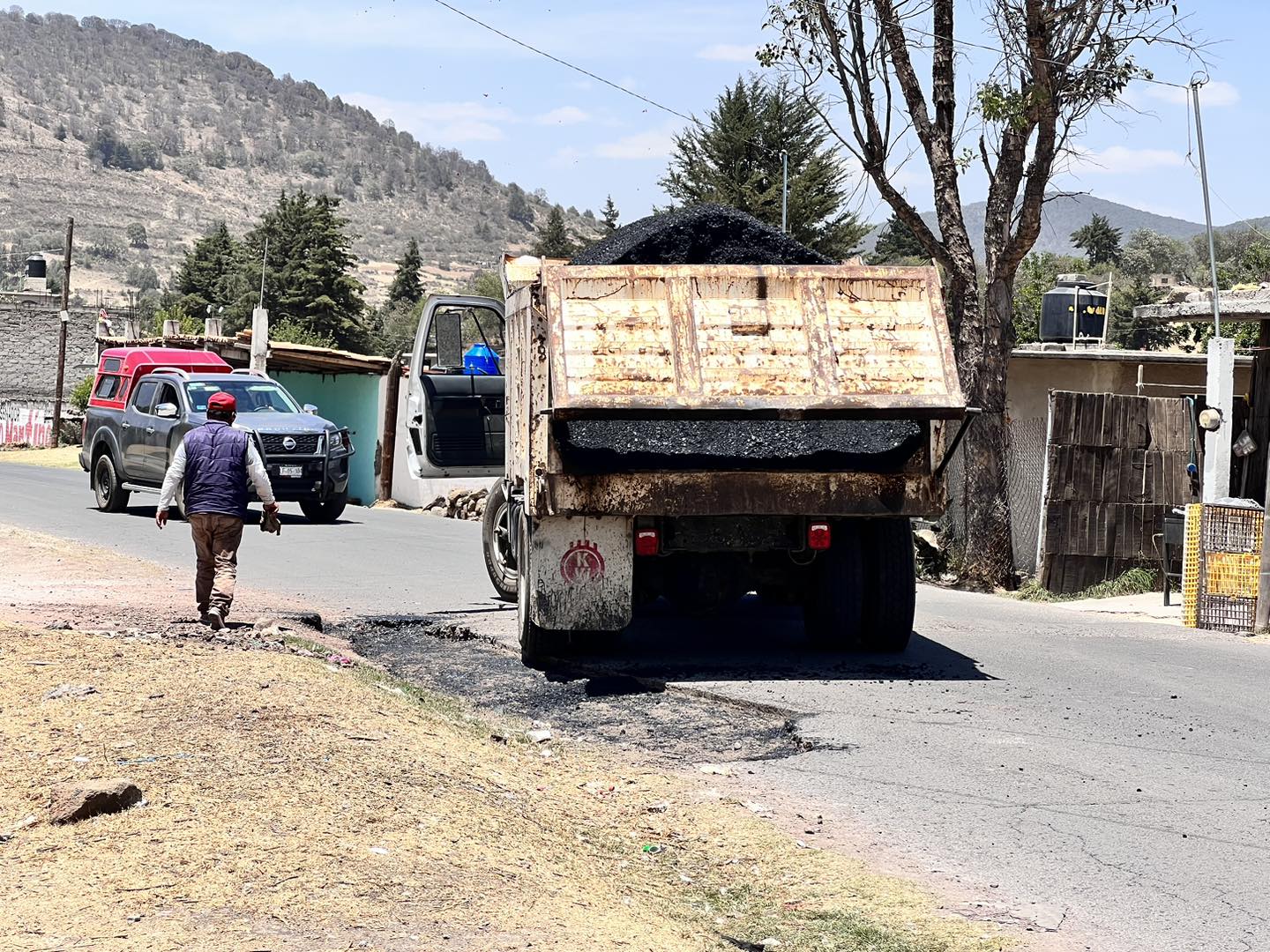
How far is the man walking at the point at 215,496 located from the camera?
11.3 metres

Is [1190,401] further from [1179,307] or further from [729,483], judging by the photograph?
[729,483]

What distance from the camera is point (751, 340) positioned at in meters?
10.1

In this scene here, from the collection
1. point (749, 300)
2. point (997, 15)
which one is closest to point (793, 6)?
point (997, 15)

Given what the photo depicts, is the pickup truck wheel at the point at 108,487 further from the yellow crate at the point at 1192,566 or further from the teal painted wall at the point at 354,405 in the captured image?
the yellow crate at the point at 1192,566

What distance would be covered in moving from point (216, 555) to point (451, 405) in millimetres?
3695

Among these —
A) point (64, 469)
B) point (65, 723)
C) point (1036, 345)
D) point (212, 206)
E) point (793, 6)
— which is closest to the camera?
point (65, 723)

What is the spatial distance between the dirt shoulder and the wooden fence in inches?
400

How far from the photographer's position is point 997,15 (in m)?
17.9

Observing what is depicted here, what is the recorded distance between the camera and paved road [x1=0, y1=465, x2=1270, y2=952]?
5.91 meters

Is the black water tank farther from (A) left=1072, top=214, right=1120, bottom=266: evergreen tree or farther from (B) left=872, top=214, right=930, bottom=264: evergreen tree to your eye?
(A) left=1072, top=214, right=1120, bottom=266: evergreen tree

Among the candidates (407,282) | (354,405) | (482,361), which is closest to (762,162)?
(354,405)

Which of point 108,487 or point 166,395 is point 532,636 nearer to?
point 166,395

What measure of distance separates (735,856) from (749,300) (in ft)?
15.7

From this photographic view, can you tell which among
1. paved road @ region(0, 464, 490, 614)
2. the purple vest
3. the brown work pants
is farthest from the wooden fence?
the brown work pants
